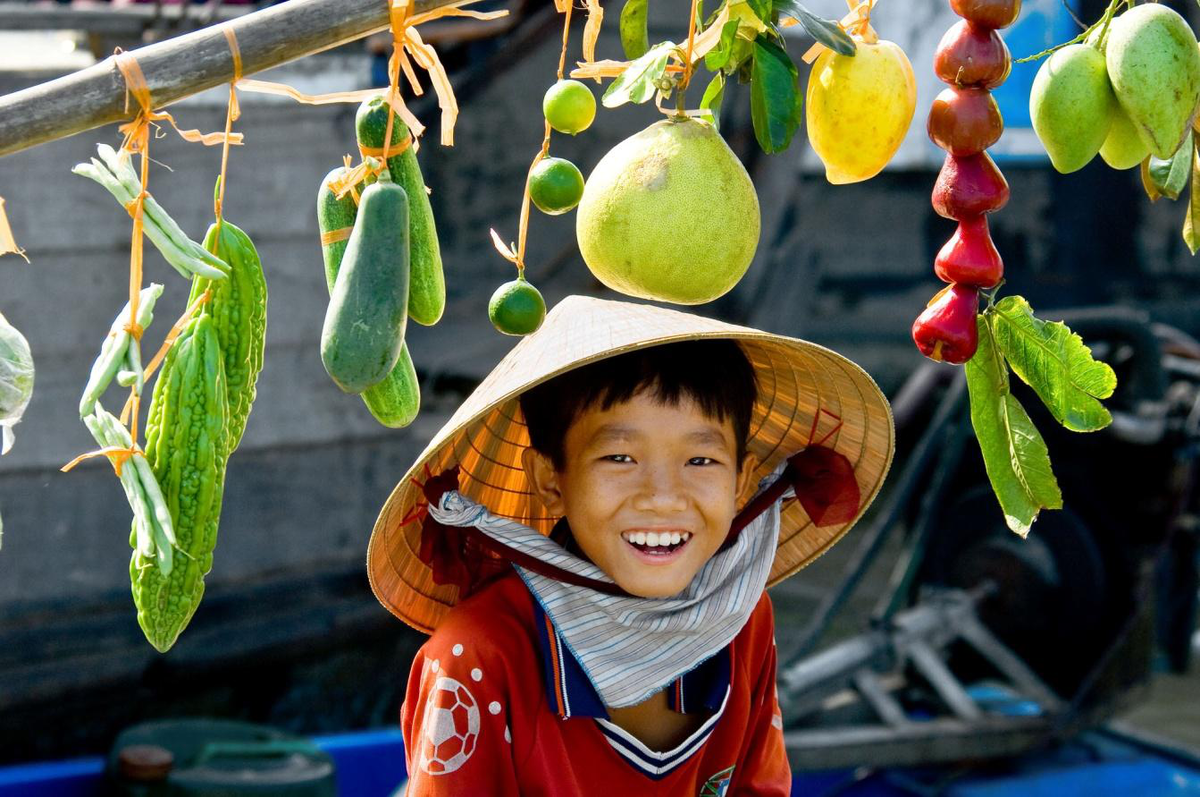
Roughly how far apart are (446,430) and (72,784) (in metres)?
2.35

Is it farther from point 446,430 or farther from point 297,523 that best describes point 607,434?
point 297,523

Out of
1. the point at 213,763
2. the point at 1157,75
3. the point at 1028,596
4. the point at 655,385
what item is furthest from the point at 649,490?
the point at 1028,596

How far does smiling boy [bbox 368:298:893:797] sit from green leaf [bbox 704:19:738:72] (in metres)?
0.31

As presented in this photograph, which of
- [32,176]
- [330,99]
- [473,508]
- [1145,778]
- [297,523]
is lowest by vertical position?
[1145,778]

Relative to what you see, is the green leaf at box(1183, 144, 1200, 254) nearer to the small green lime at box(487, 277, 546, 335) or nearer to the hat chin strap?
the hat chin strap

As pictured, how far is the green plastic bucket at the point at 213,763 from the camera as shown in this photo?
3.20m

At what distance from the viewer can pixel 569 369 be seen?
1.48 metres

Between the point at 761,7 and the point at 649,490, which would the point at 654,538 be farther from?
the point at 761,7

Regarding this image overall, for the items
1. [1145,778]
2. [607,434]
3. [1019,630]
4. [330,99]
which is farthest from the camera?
[1019,630]

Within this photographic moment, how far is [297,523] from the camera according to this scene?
4754 mm

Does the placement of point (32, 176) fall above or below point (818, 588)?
above

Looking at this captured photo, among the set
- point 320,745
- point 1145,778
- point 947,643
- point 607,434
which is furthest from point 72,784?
point 1145,778

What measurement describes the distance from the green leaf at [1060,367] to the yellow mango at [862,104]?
20 centimetres

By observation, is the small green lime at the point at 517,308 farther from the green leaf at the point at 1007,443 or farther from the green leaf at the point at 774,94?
the green leaf at the point at 1007,443
